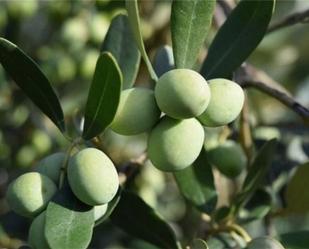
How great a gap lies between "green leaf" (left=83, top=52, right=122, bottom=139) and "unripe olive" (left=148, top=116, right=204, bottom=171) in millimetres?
65

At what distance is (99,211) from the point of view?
3.14 feet

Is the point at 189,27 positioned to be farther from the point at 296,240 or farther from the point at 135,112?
the point at 296,240

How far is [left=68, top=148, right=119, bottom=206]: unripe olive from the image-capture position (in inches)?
34.6

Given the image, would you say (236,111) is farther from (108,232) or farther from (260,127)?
(108,232)

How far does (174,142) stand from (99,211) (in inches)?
5.8

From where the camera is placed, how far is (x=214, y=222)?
1223 millimetres

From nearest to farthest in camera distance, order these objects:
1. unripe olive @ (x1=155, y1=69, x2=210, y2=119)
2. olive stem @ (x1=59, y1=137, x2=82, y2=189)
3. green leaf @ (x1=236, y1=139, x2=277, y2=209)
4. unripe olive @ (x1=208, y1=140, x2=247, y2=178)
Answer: unripe olive @ (x1=155, y1=69, x2=210, y2=119), olive stem @ (x1=59, y1=137, x2=82, y2=189), green leaf @ (x1=236, y1=139, x2=277, y2=209), unripe olive @ (x1=208, y1=140, x2=247, y2=178)

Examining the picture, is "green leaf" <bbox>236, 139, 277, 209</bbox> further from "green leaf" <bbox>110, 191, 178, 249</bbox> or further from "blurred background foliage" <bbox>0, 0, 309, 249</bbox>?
"blurred background foliage" <bbox>0, 0, 309, 249</bbox>

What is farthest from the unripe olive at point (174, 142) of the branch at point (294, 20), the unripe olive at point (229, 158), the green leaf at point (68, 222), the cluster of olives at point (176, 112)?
the branch at point (294, 20)

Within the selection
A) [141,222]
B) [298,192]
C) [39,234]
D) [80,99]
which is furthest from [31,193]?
[80,99]

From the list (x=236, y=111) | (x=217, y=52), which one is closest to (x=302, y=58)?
(x=217, y=52)

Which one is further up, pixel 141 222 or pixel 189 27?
pixel 189 27

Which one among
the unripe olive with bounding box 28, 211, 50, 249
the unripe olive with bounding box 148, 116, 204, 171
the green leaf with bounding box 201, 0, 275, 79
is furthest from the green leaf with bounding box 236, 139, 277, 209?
the unripe olive with bounding box 28, 211, 50, 249

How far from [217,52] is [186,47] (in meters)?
0.11
